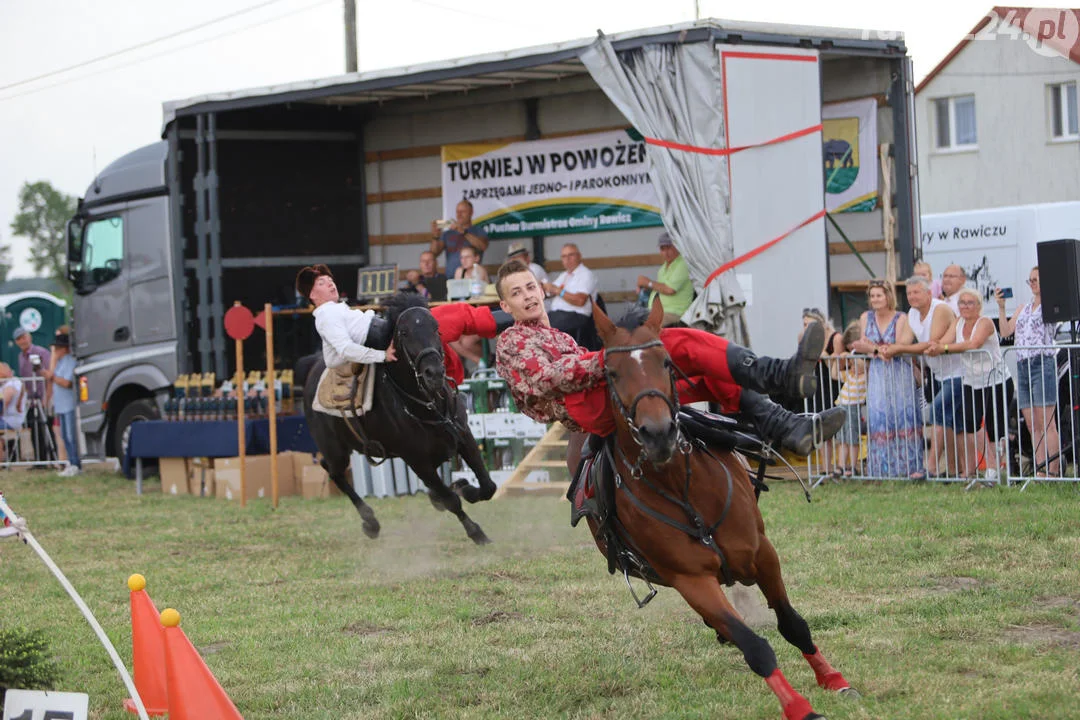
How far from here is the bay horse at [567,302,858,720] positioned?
15.9 ft

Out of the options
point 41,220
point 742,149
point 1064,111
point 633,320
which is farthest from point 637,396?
point 41,220

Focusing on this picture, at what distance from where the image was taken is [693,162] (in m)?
12.1

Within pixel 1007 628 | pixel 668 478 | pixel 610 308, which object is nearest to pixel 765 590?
pixel 668 478

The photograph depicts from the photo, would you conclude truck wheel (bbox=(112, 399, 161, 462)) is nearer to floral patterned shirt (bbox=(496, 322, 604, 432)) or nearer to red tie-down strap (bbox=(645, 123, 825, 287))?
red tie-down strap (bbox=(645, 123, 825, 287))

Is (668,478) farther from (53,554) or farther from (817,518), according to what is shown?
(53,554)

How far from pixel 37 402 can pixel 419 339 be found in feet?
42.2

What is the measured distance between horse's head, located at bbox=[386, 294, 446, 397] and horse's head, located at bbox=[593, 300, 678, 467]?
11.9ft

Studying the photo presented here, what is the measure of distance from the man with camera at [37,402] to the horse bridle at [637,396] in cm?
1603

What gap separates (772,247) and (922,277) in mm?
1471

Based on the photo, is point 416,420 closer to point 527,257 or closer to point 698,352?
point 698,352

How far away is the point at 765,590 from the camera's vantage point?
5473 millimetres

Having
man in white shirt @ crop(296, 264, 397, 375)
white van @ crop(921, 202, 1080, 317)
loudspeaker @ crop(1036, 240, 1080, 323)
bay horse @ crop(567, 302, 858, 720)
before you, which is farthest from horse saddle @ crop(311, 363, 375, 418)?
white van @ crop(921, 202, 1080, 317)

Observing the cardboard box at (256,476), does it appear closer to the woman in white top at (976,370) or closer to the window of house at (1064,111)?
the woman in white top at (976,370)

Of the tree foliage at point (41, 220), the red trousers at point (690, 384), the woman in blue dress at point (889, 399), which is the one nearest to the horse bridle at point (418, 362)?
the red trousers at point (690, 384)
